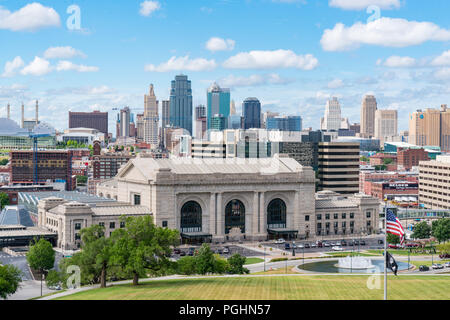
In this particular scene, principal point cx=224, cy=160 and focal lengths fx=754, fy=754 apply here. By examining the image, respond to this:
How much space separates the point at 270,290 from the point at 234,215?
7910cm

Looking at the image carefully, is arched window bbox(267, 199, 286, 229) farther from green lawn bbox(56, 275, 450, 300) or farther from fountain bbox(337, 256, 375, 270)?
green lawn bbox(56, 275, 450, 300)

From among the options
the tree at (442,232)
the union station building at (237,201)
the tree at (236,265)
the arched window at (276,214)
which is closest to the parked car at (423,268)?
the tree at (236,265)

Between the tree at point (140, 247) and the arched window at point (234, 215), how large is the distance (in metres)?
64.9

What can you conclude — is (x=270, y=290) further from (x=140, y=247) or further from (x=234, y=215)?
(x=234, y=215)

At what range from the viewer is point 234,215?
480 ft

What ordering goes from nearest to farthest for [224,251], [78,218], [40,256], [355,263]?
1. [40,256]
2. [355,263]
3. [224,251]
4. [78,218]

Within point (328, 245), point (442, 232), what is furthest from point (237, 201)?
point (442, 232)

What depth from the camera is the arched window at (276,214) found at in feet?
492

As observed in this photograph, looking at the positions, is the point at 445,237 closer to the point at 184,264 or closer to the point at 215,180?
the point at 215,180

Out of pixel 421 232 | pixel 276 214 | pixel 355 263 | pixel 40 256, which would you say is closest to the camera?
pixel 40 256

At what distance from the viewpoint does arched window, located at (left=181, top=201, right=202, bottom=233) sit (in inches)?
5556

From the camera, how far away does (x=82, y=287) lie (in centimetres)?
7788

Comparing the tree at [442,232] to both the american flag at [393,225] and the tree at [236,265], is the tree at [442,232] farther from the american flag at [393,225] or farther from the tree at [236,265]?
the american flag at [393,225]
